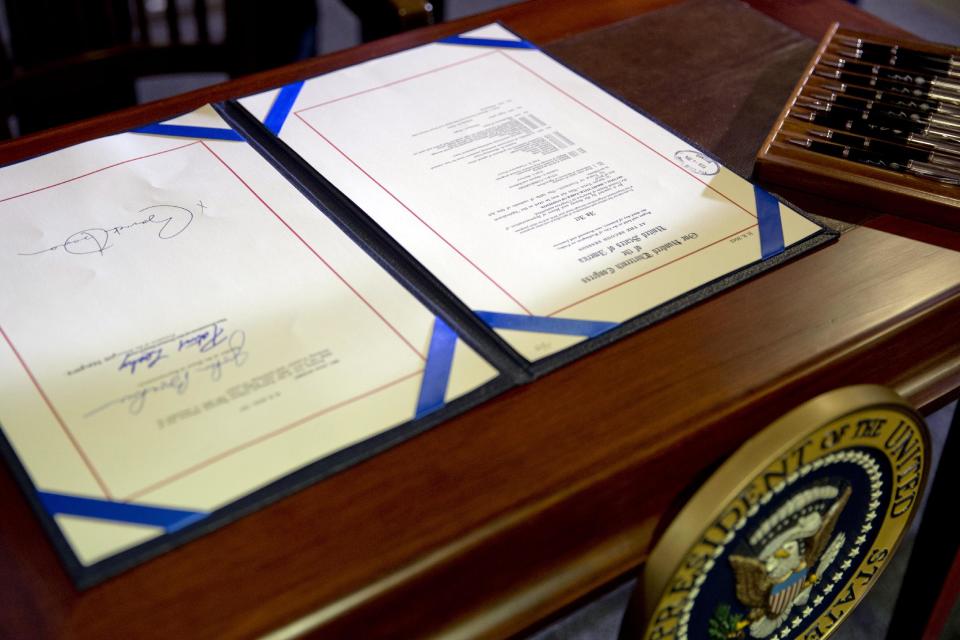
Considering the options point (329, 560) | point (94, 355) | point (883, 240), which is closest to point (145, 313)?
point (94, 355)

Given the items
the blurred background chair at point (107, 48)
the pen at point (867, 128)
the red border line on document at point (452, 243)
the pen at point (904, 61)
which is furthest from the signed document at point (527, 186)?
the blurred background chair at point (107, 48)

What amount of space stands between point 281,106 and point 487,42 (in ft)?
0.73

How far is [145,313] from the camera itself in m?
0.61

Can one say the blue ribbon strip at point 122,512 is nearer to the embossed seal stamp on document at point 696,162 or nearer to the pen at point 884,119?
the embossed seal stamp on document at point 696,162

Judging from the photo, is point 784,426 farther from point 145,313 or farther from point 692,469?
point 145,313

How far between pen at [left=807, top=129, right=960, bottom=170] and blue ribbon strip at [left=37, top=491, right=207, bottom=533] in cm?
56

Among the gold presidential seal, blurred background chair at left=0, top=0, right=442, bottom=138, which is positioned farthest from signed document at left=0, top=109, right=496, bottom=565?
blurred background chair at left=0, top=0, right=442, bottom=138

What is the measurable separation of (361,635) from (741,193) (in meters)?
0.44

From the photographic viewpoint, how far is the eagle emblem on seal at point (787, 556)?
2.03ft

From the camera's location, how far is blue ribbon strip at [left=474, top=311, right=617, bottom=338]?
0.61m
